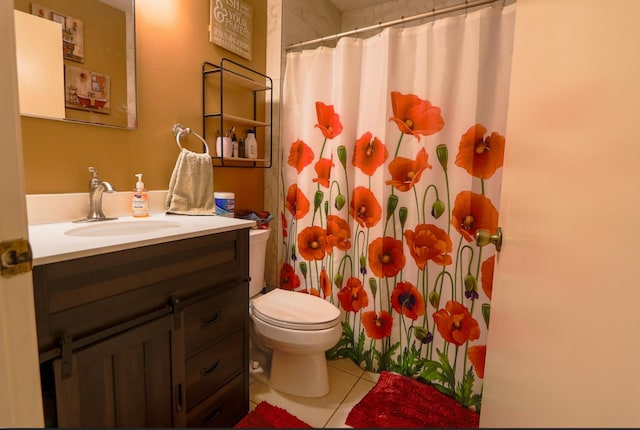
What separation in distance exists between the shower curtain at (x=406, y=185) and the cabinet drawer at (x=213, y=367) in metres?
0.70

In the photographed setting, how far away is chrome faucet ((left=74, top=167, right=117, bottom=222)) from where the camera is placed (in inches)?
47.2

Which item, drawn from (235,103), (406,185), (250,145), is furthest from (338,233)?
(235,103)

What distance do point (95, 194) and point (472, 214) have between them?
1.62 m

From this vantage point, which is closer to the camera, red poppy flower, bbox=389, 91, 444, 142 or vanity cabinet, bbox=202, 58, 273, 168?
red poppy flower, bbox=389, 91, 444, 142

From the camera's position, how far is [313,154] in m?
1.86

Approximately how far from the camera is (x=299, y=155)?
1.92 meters

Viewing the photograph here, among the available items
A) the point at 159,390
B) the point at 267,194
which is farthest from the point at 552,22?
the point at 267,194

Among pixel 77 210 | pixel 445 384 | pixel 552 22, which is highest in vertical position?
pixel 552 22

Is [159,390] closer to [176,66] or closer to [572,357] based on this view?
[572,357]

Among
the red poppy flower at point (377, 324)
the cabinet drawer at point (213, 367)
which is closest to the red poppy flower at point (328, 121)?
the red poppy flower at point (377, 324)

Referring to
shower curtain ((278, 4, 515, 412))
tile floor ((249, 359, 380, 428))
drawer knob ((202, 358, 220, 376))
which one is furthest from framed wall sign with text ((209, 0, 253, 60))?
tile floor ((249, 359, 380, 428))

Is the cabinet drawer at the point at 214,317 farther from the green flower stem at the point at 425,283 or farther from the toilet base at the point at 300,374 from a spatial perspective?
the green flower stem at the point at 425,283

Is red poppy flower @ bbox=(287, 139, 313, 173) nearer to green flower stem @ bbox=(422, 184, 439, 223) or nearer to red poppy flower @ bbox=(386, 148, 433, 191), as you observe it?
red poppy flower @ bbox=(386, 148, 433, 191)

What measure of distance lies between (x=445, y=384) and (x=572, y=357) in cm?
146
